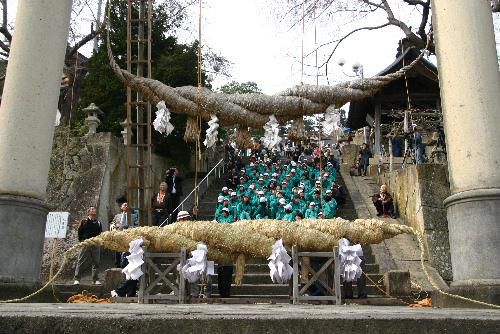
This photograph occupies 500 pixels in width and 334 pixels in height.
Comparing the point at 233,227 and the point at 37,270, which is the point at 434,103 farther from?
the point at 37,270

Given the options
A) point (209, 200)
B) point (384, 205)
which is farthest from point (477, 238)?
point (209, 200)

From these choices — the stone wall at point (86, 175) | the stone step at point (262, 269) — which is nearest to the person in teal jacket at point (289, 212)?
the stone step at point (262, 269)

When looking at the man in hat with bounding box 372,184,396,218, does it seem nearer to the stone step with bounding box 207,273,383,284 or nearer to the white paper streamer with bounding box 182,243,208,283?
the stone step with bounding box 207,273,383,284

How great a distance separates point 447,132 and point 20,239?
5.40 meters

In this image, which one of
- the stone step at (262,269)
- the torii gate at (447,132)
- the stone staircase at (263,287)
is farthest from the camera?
the stone step at (262,269)

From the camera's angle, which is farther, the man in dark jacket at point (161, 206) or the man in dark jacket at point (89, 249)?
the man in dark jacket at point (161, 206)

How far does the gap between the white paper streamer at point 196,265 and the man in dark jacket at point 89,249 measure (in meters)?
4.24

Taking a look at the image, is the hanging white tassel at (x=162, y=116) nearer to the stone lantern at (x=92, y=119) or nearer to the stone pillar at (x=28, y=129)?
the stone pillar at (x=28, y=129)

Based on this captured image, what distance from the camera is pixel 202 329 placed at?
3623 millimetres

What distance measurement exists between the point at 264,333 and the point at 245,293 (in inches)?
246

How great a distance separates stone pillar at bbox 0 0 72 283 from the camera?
6.52 metres

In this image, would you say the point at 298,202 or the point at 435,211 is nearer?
the point at 435,211

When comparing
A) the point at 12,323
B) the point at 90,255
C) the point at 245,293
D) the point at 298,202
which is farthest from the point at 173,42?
the point at 12,323

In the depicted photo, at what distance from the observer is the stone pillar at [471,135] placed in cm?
621
